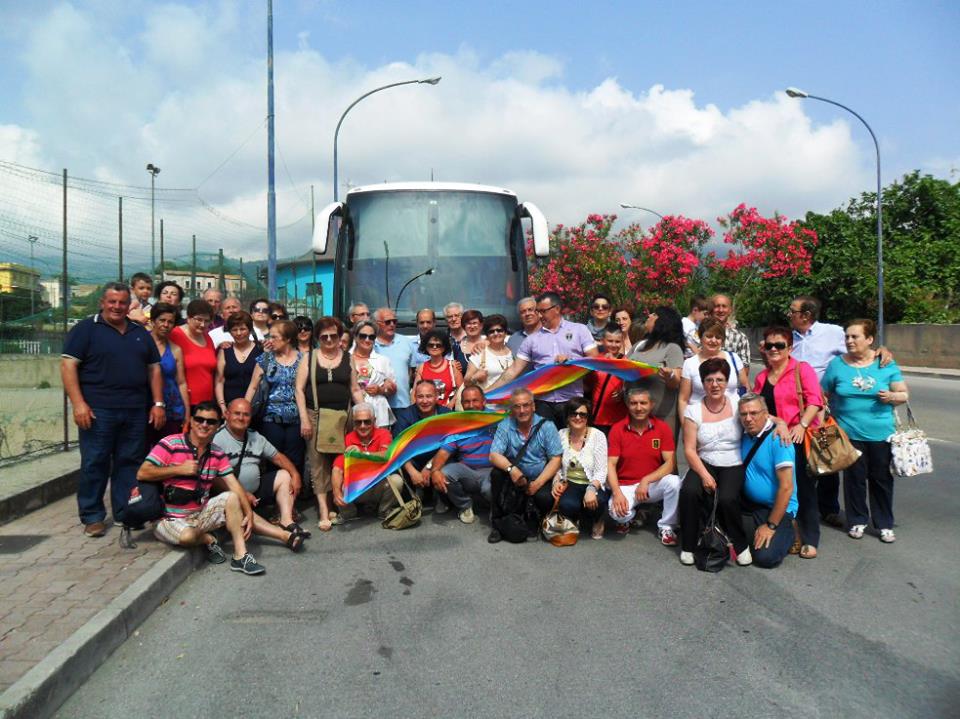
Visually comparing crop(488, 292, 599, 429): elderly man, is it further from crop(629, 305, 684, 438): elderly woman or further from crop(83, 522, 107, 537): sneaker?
crop(83, 522, 107, 537): sneaker

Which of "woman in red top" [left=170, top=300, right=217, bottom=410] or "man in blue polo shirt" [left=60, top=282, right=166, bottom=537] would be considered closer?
"man in blue polo shirt" [left=60, top=282, right=166, bottom=537]

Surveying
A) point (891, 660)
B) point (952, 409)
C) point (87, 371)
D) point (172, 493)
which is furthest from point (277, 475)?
point (952, 409)

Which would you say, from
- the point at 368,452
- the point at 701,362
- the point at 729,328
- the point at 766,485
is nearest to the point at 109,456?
the point at 368,452

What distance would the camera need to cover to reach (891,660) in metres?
4.28

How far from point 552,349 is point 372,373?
169cm

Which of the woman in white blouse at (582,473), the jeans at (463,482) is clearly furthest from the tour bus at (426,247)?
the woman in white blouse at (582,473)

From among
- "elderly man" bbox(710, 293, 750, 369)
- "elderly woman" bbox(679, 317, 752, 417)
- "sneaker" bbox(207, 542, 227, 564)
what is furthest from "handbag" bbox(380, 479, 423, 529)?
"elderly man" bbox(710, 293, 750, 369)

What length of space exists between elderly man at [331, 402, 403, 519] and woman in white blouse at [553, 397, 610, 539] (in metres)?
1.52

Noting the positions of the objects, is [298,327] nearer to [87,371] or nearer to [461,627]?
[87,371]

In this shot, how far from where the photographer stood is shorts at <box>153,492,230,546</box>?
604cm

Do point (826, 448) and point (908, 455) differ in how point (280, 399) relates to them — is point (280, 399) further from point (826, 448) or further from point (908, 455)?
point (908, 455)

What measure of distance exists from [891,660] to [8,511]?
6.72 meters

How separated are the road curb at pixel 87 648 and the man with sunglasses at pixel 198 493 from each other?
312 mm

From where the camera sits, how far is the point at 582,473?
683cm
